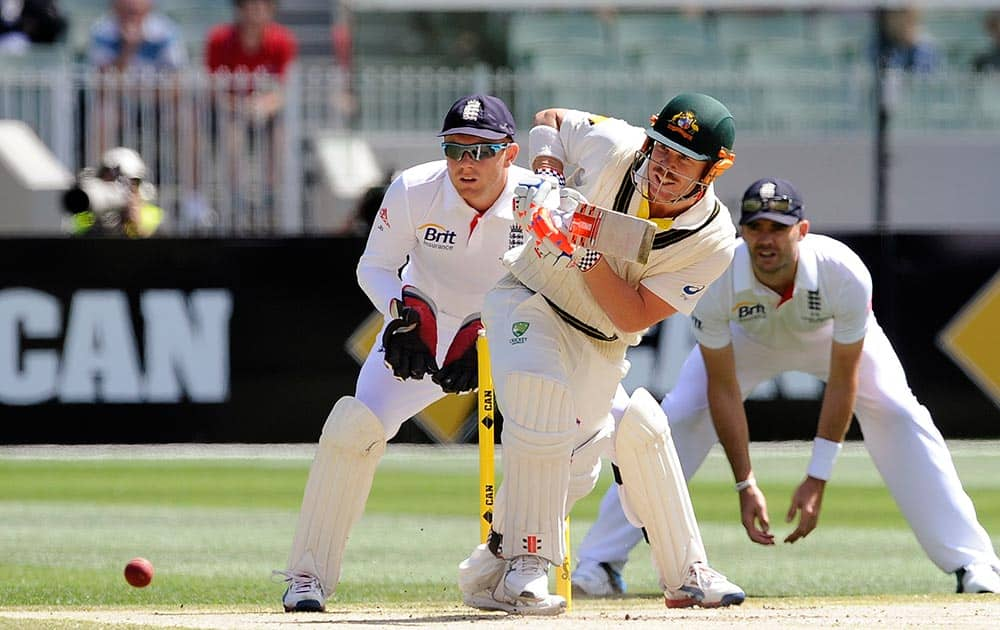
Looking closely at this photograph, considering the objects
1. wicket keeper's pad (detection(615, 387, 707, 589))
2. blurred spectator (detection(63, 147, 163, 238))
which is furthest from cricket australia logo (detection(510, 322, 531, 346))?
blurred spectator (detection(63, 147, 163, 238))

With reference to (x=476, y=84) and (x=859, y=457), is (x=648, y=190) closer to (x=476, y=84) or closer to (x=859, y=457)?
(x=859, y=457)

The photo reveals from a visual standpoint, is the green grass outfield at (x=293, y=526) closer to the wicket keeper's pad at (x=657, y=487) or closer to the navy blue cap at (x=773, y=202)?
the wicket keeper's pad at (x=657, y=487)

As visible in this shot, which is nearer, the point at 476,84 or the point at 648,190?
the point at 648,190

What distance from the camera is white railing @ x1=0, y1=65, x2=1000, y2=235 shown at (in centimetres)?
1526

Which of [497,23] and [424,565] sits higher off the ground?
[497,23]

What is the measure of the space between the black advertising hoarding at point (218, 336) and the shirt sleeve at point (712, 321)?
5.46 m

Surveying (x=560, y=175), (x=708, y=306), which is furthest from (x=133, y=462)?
(x=560, y=175)

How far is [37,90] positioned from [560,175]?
10.1 meters

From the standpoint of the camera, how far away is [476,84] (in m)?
15.4

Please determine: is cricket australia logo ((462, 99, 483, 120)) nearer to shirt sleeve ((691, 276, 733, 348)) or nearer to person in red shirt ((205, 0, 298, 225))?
shirt sleeve ((691, 276, 733, 348))

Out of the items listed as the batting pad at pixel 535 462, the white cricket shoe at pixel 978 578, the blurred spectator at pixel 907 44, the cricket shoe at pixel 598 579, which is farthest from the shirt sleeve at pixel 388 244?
the blurred spectator at pixel 907 44

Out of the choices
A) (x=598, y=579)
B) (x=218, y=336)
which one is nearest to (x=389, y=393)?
(x=598, y=579)

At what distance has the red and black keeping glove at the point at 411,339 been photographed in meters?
6.59

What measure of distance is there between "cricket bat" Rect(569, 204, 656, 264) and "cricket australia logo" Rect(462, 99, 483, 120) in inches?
30.7
